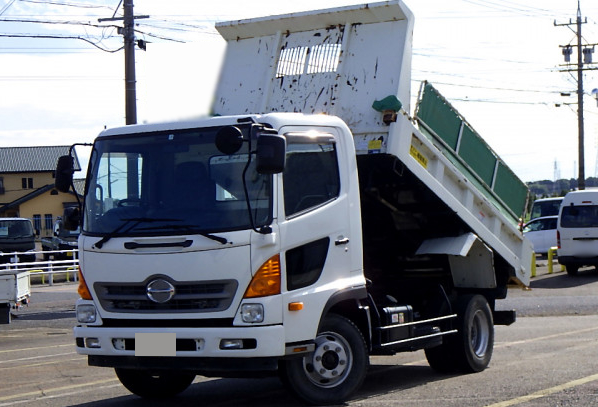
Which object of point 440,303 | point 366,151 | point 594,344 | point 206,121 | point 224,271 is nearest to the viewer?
point 224,271

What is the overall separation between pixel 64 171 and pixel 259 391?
2.86 meters

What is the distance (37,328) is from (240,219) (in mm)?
11711

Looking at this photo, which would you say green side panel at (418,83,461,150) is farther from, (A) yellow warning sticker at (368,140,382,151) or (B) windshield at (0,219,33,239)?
(B) windshield at (0,219,33,239)

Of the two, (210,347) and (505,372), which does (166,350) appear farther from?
(505,372)

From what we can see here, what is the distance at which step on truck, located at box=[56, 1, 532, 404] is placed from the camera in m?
7.53

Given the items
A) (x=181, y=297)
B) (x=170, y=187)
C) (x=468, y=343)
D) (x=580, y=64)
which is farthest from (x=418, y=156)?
(x=580, y=64)

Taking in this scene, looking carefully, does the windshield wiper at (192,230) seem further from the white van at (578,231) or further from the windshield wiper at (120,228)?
the white van at (578,231)

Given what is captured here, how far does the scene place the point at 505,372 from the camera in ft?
33.7

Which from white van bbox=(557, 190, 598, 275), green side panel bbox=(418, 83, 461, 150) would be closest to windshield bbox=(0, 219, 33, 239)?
white van bbox=(557, 190, 598, 275)

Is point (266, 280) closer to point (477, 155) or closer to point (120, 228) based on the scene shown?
point (120, 228)

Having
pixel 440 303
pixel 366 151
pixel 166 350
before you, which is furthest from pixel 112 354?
pixel 440 303

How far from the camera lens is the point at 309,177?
8.10 metres

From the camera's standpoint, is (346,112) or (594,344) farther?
(594,344)

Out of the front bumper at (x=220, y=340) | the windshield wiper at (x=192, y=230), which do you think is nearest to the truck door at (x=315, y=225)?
the front bumper at (x=220, y=340)
